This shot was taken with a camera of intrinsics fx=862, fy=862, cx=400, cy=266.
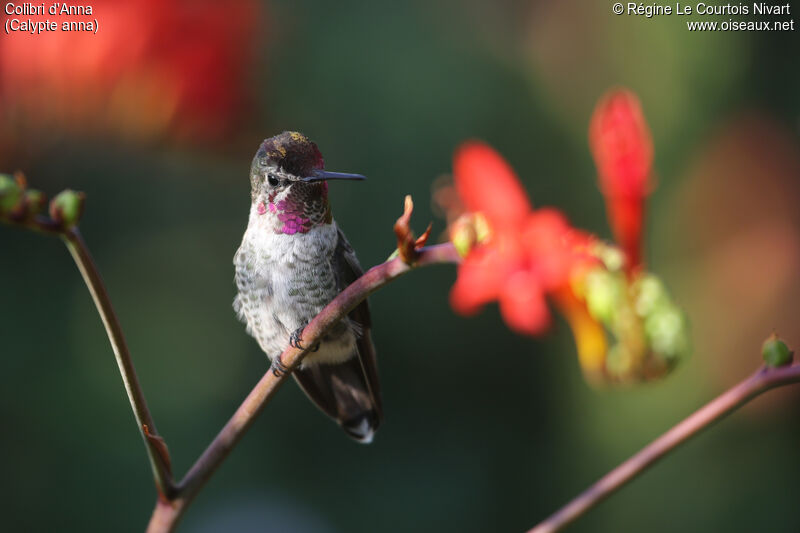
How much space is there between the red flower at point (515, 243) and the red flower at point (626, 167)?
71 millimetres

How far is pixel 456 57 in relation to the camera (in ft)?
7.62

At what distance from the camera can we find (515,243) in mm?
877

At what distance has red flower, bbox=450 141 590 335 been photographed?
0.85 metres

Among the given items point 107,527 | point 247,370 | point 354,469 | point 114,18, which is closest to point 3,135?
point 114,18

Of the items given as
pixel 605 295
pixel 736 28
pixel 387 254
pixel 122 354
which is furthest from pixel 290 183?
pixel 736 28

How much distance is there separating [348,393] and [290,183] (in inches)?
19.4

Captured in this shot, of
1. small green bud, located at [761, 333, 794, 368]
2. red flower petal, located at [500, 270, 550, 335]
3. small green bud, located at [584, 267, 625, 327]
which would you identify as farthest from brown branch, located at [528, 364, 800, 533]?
red flower petal, located at [500, 270, 550, 335]

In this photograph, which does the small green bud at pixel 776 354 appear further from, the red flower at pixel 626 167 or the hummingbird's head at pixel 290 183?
the hummingbird's head at pixel 290 183

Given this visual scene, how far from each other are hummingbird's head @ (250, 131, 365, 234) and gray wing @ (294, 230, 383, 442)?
0.17 meters

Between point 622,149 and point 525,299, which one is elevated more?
point 622,149

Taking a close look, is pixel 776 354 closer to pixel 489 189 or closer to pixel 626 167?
pixel 626 167

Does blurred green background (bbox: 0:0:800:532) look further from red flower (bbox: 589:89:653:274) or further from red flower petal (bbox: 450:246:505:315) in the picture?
red flower (bbox: 589:89:653:274)

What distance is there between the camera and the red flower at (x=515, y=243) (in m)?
0.85

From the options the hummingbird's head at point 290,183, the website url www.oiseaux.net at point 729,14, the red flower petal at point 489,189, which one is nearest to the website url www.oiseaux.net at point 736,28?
the website url www.oiseaux.net at point 729,14
